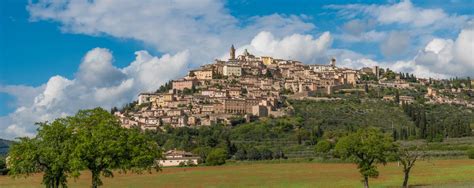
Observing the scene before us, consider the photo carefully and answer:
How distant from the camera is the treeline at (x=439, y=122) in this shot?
121 meters

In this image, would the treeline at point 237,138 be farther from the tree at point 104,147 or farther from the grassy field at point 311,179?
the tree at point 104,147

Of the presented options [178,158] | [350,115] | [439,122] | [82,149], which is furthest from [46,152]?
[350,115]

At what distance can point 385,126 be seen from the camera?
14412 centimetres

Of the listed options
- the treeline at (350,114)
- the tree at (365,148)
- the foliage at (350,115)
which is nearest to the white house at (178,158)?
the foliage at (350,115)

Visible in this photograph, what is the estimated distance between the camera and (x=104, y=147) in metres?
41.0

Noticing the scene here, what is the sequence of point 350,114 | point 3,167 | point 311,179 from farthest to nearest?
point 350,114
point 3,167
point 311,179

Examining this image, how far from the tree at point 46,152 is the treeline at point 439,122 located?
287 feet

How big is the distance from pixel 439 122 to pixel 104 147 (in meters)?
119

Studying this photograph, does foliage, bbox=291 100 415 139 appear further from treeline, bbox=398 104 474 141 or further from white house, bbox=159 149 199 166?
white house, bbox=159 149 199 166

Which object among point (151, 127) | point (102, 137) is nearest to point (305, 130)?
point (151, 127)

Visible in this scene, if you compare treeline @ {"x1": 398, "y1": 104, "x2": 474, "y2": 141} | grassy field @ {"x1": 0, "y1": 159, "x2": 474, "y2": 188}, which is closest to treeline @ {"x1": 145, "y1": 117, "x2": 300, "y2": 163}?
treeline @ {"x1": 398, "y1": 104, "x2": 474, "y2": 141}

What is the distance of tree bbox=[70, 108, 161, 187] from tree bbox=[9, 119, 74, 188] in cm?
92

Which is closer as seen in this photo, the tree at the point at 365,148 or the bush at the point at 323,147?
the tree at the point at 365,148

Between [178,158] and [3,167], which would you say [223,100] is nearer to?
[178,158]
